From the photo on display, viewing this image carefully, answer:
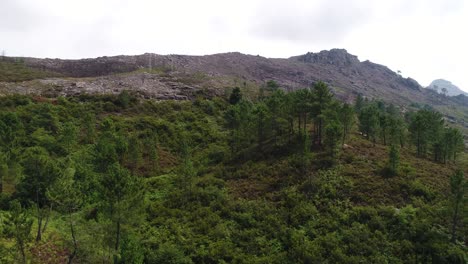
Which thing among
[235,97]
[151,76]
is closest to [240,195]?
[235,97]

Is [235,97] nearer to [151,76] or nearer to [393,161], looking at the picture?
[151,76]

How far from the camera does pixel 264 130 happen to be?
194 feet

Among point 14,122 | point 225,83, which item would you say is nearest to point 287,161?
point 14,122

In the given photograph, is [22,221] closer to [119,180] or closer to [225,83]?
[119,180]

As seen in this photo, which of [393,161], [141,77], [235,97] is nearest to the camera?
[393,161]

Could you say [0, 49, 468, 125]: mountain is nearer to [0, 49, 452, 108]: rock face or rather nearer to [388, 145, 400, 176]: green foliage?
[0, 49, 452, 108]: rock face

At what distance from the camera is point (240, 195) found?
4281cm

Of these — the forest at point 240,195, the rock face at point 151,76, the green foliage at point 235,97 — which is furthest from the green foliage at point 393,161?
the rock face at point 151,76

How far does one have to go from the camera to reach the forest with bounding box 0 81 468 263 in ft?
95.0

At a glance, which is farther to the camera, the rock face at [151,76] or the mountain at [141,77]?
the rock face at [151,76]

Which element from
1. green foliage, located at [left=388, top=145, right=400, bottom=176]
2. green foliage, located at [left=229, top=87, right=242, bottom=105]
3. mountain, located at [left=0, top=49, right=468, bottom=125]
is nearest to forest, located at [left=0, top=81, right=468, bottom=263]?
→ green foliage, located at [left=388, top=145, right=400, bottom=176]

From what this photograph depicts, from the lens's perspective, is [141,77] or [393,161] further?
[141,77]

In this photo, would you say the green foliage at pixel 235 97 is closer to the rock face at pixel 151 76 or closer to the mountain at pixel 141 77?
the mountain at pixel 141 77

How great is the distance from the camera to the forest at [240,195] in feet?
95.0
